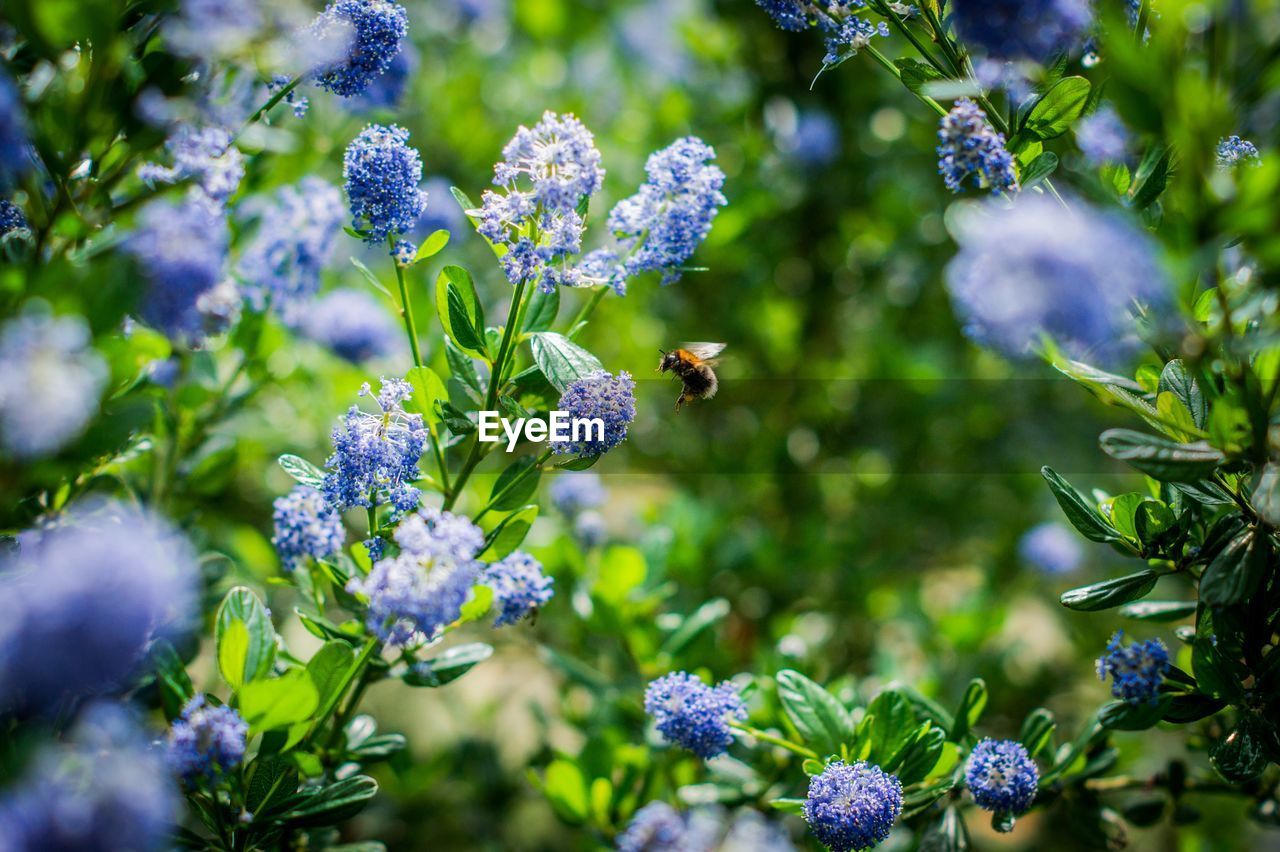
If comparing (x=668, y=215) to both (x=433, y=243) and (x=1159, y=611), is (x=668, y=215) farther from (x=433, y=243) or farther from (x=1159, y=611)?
(x=1159, y=611)

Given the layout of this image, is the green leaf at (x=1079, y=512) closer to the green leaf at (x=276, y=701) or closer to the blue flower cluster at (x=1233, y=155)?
the blue flower cluster at (x=1233, y=155)

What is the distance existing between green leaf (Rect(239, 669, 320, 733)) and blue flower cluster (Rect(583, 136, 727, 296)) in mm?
529

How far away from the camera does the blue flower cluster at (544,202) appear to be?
0.93 metres

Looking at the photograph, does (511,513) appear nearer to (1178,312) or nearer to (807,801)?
(807,801)

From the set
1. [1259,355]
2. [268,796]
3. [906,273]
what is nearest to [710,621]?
[268,796]

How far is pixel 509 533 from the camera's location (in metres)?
1.00

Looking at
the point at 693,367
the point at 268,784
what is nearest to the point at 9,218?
the point at 268,784

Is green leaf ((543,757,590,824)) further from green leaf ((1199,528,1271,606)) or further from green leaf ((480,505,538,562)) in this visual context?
green leaf ((1199,528,1271,606))

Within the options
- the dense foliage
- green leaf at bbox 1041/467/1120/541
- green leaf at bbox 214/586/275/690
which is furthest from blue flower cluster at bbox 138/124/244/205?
green leaf at bbox 1041/467/1120/541

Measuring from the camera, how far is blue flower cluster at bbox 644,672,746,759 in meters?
1.06

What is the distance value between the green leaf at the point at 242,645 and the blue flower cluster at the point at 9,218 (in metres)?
0.46

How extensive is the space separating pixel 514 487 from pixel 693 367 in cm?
39

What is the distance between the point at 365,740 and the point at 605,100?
6.79 feet

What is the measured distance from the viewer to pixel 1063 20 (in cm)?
75
